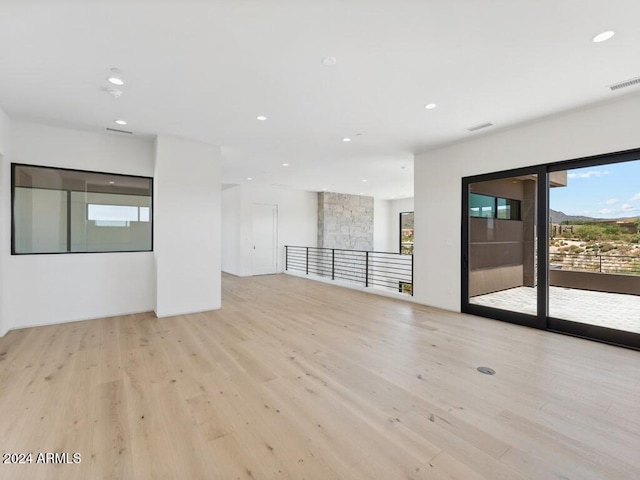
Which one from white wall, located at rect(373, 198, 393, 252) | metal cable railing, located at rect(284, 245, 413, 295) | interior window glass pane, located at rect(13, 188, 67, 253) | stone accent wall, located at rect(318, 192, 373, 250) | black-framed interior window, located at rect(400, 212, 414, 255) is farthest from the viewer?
black-framed interior window, located at rect(400, 212, 414, 255)

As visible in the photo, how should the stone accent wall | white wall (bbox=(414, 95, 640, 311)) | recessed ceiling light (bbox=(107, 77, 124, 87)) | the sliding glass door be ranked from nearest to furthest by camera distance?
recessed ceiling light (bbox=(107, 77, 124, 87)), white wall (bbox=(414, 95, 640, 311)), the sliding glass door, the stone accent wall

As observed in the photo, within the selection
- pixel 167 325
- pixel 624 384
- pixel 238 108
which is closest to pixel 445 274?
pixel 624 384

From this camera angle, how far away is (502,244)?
16.4ft

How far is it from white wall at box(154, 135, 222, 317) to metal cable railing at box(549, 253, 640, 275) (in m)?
5.10

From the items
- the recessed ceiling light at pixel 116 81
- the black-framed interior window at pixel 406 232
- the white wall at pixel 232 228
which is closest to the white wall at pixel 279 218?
the white wall at pixel 232 228

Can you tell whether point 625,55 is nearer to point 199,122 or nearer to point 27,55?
point 199,122

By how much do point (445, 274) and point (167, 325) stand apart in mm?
4471

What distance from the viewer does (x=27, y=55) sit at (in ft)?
8.03

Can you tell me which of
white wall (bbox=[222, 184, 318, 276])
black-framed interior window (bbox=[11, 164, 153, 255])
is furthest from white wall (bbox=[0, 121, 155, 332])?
white wall (bbox=[222, 184, 318, 276])

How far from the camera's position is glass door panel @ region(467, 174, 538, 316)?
4.33 m

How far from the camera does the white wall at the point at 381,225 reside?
39.2 feet

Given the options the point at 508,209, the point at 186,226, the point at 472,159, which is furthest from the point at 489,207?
the point at 186,226

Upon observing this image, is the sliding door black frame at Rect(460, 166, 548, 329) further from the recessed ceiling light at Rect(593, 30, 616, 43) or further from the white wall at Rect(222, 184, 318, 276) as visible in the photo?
the white wall at Rect(222, 184, 318, 276)

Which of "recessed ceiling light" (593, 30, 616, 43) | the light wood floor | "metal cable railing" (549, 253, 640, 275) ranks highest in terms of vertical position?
"recessed ceiling light" (593, 30, 616, 43)
